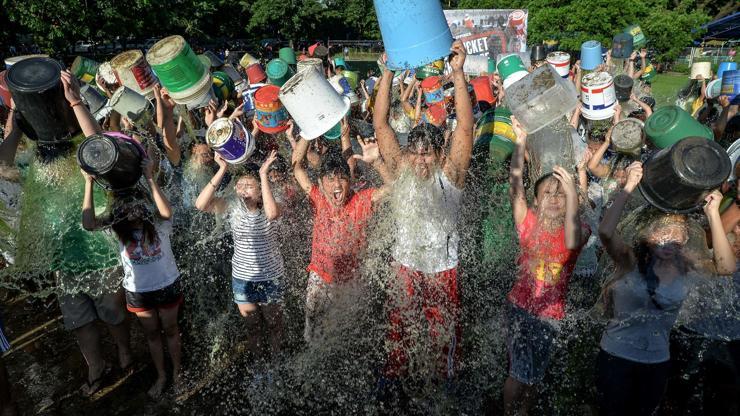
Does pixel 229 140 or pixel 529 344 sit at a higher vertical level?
pixel 229 140

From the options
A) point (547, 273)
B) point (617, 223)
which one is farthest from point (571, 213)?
point (547, 273)

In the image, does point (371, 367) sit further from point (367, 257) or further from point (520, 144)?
point (520, 144)

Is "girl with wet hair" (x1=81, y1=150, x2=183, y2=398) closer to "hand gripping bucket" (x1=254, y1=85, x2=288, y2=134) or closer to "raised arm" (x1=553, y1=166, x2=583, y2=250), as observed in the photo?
"hand gripping bucket" (x1=254, y1=85, x2=288, y2=134)

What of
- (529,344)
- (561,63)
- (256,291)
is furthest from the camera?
(561,63)

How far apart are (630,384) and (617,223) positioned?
86cm

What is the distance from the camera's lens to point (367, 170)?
14.3 ft

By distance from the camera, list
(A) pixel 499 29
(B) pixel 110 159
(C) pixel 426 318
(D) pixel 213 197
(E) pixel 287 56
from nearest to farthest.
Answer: (B) pixel 110 159 < (C) pixel 426 318 < (D) pixel 213 197 < (E) pixel 287 56 < (A) pixel 499 29

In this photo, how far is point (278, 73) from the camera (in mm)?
5605

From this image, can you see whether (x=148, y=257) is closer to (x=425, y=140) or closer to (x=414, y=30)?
(x=425, y=140)

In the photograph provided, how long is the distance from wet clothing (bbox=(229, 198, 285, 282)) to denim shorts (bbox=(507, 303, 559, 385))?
65.1 inches

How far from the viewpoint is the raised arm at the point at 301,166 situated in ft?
11.0

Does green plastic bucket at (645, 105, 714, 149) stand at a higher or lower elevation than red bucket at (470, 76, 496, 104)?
higher

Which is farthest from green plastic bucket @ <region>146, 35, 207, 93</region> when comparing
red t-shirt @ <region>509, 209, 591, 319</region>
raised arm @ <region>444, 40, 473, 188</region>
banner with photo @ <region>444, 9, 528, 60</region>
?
banner with photo @ <region>444, 9, 528, 60</region>

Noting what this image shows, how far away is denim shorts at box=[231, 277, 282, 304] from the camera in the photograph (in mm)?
3332
